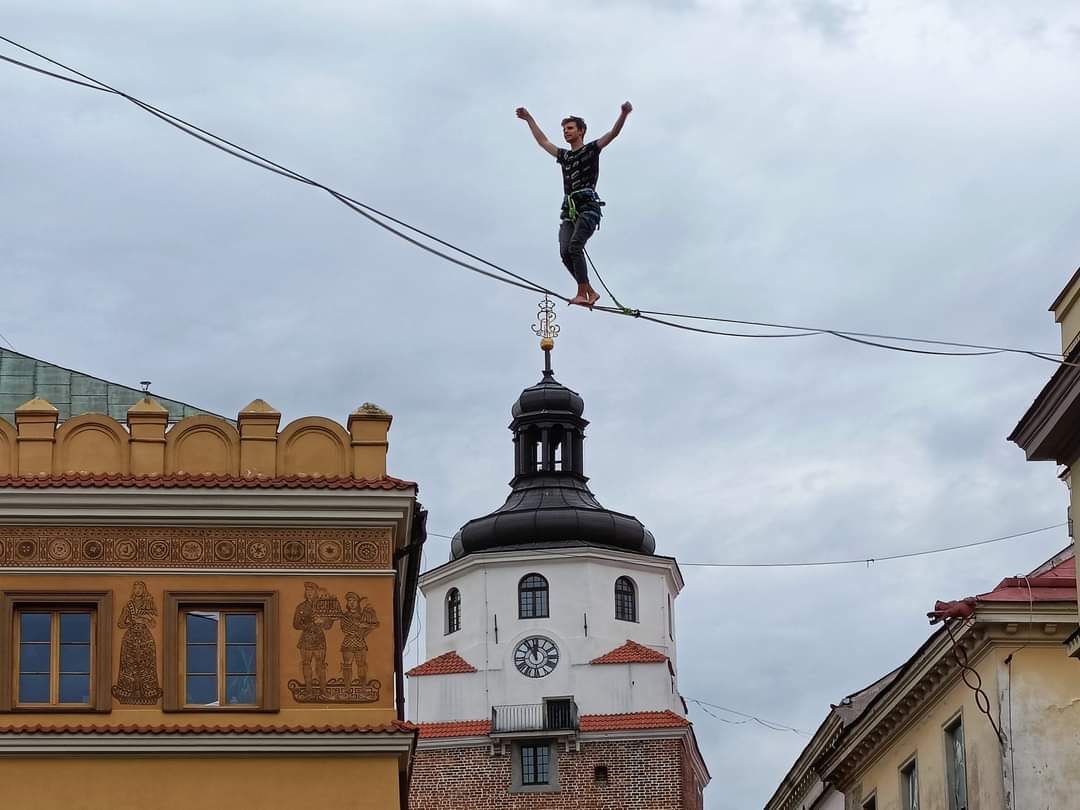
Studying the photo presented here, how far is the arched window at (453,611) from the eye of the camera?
72375 millimetres

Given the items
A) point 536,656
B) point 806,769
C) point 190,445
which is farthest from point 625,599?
point 190,445

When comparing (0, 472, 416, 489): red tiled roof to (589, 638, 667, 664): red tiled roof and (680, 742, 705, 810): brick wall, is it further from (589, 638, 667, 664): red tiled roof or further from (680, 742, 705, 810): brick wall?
(589, 638, 667, 664): red tiled roof

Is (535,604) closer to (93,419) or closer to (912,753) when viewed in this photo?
(912,753)

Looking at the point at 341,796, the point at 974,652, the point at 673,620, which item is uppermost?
the point at 673,620

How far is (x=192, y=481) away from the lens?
79.1ft

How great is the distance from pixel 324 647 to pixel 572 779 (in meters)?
44.4

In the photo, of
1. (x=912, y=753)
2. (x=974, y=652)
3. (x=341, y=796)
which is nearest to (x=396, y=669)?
(x=341, y=796)

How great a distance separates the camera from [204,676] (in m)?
23.8

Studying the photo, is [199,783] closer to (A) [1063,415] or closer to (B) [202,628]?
(B) [202,628]

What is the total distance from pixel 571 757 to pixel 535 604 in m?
5.32

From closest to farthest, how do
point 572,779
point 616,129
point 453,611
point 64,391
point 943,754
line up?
point 616,129 < point 64,391 < point 943,754 < point 572,779 < point 453,611

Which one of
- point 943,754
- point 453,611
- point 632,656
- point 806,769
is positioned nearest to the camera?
point 943,754

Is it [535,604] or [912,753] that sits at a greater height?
[535,604]

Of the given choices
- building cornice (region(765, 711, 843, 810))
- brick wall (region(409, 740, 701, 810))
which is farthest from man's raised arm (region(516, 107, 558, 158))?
brick wall (region(409, 740, 701, 810))
